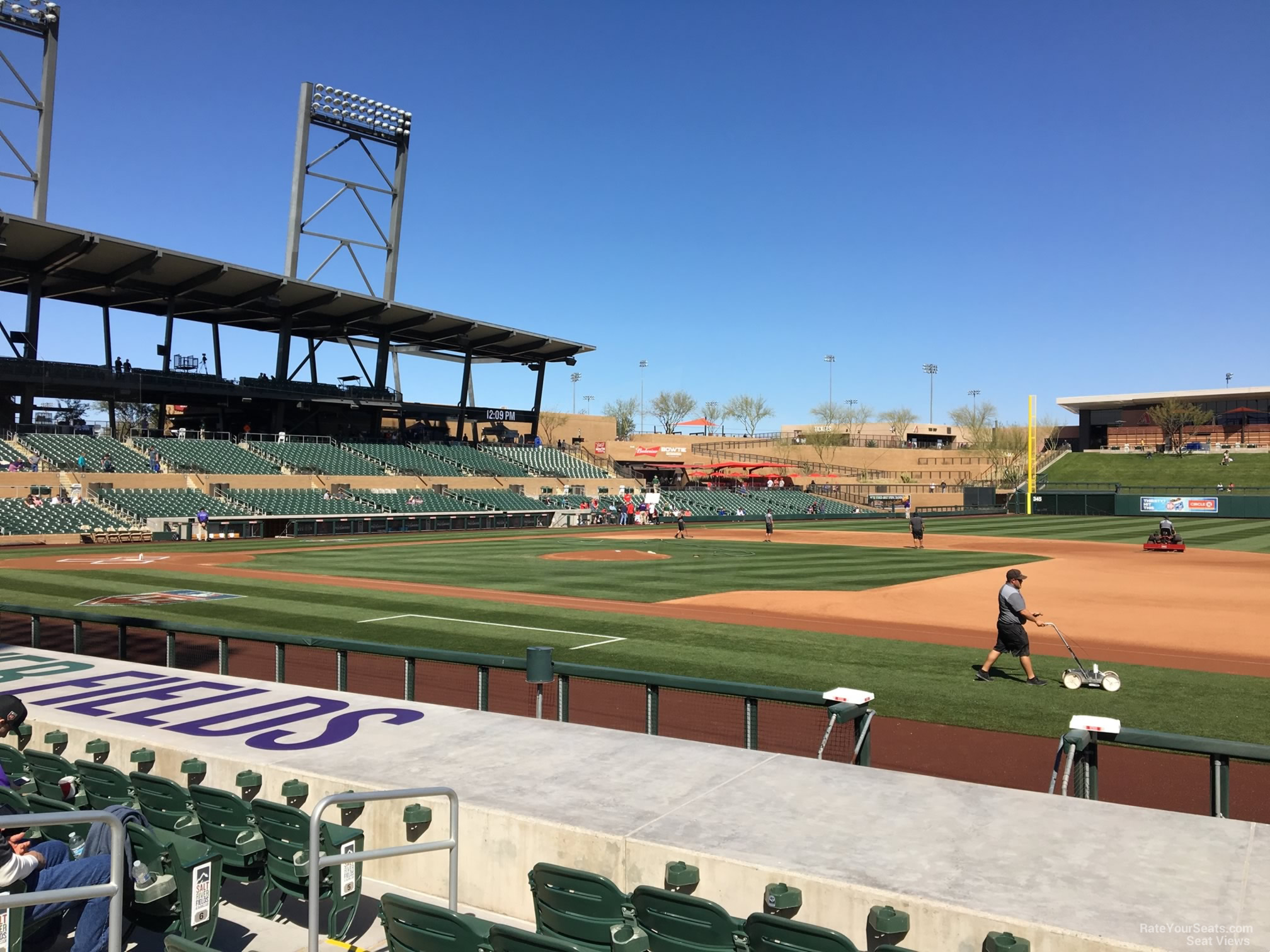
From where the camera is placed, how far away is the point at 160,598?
2003cm

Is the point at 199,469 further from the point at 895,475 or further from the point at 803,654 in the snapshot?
the point at 895,475

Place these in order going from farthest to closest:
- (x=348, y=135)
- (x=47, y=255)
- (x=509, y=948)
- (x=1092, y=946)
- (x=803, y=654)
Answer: (x=348, y=135) < (x=47, y=255) < (x=803, y=654) < (x=1092, y=946) < (x=509, y=948)

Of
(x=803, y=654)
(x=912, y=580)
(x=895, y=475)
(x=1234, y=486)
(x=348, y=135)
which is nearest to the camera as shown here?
(x=803, y=654)

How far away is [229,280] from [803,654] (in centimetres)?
4567

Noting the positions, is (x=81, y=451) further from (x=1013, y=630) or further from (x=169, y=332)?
(x=1013, y=630)

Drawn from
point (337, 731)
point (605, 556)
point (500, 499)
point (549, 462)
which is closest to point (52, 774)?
point (337, 731)

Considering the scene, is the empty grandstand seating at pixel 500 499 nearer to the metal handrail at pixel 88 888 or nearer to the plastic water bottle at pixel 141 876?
the plastic water bottle at pixel 141 876

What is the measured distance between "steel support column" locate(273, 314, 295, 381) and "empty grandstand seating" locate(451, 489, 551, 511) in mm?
13606

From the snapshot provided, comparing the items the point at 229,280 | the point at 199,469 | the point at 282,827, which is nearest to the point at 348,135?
the point at 229,280

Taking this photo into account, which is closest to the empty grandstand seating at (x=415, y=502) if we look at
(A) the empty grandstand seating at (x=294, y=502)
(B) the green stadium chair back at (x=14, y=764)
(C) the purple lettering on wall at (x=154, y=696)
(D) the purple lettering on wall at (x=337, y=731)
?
(A) the empty grandstand seating at (x=294, y=502)

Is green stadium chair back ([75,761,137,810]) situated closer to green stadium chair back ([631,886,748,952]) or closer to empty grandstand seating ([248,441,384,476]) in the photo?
green stadium chair back ([631,886,748,952])

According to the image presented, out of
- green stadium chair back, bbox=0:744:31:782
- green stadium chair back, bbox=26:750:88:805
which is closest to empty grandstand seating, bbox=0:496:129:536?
green stadium chair back, bbox=0:744:31:782

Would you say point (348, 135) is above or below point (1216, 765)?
above

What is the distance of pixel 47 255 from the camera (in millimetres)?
44375
